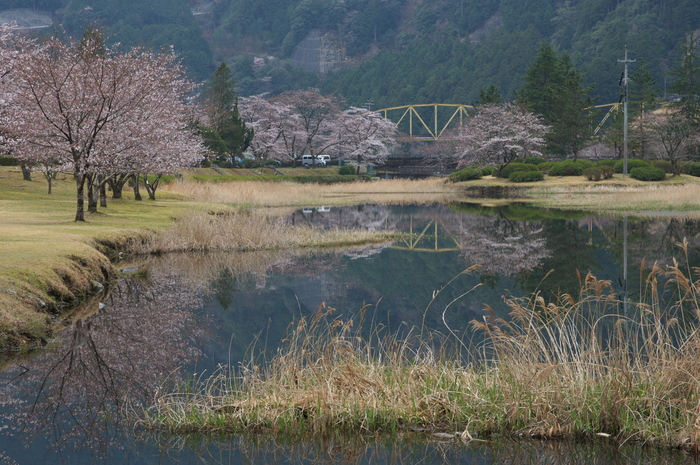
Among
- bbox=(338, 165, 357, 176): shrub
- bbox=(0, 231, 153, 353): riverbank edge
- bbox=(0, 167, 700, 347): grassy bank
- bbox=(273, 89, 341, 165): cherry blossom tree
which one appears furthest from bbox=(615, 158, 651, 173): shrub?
bbox=(0, 231, 153, 353): riverbank edge

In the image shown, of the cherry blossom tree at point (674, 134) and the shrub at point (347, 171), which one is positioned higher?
the cherry blossom tree at point (674, 134)

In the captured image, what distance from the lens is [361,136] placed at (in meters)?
76.1

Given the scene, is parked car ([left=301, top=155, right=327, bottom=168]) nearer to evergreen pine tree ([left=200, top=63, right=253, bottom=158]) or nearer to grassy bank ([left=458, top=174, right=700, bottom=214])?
evergreen pine tree ([left=200, top=63, right=253, bottom=158])

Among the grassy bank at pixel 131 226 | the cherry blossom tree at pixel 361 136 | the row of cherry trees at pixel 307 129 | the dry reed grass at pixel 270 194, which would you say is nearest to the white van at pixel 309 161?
the row of cherry trees at pixel 307 129

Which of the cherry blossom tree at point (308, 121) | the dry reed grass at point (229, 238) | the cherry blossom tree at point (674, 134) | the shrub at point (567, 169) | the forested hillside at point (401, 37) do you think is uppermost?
the forested hillside at point (401, 37)

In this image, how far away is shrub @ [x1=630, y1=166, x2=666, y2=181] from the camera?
141 ft

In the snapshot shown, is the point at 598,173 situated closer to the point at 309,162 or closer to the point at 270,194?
the point at 270,194

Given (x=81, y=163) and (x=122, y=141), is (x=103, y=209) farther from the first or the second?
(x=81, y=163)

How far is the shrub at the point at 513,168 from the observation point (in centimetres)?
4997

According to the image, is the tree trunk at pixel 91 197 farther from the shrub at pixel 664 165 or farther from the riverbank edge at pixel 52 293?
the shrub at pixel 664 165

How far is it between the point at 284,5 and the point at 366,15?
71.5 feet

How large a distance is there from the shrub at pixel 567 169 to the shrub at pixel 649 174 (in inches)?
154

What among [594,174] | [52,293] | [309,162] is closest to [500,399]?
[52,293]

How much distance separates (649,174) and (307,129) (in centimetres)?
3822
